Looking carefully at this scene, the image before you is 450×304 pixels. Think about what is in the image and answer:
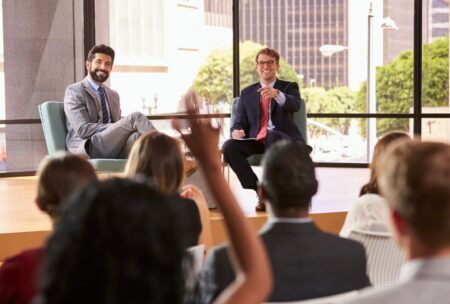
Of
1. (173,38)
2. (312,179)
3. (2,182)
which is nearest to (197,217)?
(312,179)

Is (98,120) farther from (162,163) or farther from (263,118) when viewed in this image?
(162,163)

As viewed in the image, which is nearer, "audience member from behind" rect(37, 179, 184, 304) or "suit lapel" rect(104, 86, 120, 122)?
"audience member from behind" rect(37, 179, 184, 304)

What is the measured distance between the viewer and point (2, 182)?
813 centimetres

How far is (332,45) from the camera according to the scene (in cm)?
945

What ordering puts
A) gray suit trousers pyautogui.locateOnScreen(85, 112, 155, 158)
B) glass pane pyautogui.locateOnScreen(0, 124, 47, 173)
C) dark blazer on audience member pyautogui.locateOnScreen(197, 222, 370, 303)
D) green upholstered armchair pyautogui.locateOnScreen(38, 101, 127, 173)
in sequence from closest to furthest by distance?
dark blazer on audience member pyautogui.locateOnScreen(197, 222, 370, 303), gray suit trousers pyautogui.locateOnScreen(85, 112, 155, 158), green upholstered armchair pyautogui.locateOnScreen(38, 101, 127, 173), glass pane pyautogui.locateOnScreen(0, 124, 47, 173)

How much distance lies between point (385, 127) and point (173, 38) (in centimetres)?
257

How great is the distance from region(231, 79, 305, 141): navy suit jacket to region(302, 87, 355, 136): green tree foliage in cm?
288

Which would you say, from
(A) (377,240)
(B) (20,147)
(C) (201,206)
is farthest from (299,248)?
(B) (20,147)

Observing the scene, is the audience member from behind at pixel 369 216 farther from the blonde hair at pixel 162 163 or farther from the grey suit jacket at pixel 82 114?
the grey suit jacket at pixel 82 114

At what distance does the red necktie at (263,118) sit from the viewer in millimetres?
6383

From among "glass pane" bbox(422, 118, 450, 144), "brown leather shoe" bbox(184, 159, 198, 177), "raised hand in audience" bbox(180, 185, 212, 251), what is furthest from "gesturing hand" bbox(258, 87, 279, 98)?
"glass pane" bbox(422, 118, 450, 144)

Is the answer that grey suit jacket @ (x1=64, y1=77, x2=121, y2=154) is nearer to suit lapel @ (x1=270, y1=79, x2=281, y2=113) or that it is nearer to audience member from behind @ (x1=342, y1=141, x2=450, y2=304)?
suit lapel @ (x1=270, y1=79, x2=281, y2=113)

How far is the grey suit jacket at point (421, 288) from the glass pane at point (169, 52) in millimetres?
7702

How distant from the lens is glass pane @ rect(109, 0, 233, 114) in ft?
29.5
